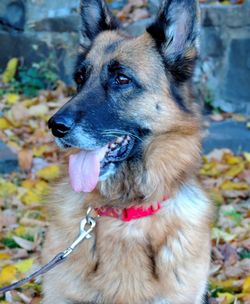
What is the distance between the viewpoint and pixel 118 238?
3.51 meters

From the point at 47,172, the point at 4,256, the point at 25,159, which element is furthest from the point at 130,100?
the point at 25,159

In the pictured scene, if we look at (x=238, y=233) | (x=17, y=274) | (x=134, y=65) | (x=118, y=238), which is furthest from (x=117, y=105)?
(x=238, y=233)

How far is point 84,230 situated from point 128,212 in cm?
27

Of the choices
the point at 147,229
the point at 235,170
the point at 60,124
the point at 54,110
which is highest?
the point at 60,124

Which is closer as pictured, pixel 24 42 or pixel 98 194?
pixel 98 194

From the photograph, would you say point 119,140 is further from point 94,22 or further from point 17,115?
point 17,115

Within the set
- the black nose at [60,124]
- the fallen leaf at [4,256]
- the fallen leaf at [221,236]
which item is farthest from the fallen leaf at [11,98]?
the black nose at [60,124]

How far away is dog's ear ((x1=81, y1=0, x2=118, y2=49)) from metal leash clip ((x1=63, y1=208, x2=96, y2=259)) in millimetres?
1088

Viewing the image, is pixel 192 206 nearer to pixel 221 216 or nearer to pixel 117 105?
pixel 117 105

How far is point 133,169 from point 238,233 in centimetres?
185

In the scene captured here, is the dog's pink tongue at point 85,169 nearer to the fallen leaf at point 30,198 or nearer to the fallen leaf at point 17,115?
the fallen leaf at point 30,198

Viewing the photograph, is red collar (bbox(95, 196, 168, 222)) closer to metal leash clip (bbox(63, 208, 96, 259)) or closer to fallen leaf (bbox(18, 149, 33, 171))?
metal leash clip (bbox(63, 208, 96, 259))

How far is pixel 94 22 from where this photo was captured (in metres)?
3.90

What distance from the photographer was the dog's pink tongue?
3320 millimetres
